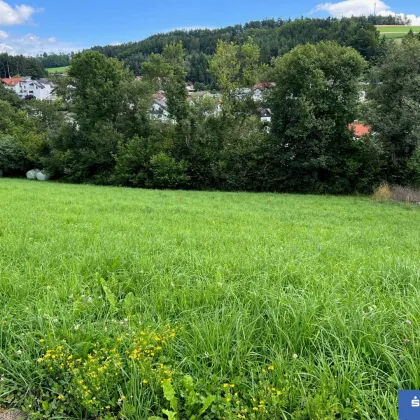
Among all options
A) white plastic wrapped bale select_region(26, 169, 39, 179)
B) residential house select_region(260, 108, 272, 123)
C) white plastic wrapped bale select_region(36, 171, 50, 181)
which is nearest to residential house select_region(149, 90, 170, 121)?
residential house select_region(260, 108, 272, 123)

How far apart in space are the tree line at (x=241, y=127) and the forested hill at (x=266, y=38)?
32.7 feet

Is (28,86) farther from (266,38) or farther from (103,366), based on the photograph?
(103,366)

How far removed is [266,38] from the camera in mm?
58125

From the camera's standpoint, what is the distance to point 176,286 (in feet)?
11.3

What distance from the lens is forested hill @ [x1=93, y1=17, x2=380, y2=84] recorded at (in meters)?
45.7

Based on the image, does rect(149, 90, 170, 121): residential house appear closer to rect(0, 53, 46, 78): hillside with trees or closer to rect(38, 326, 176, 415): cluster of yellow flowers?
rect(38, 326, 176, 415): cluster of yellow flowers

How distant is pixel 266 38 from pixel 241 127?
3880 cm

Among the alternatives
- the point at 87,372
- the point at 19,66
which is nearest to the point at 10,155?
the point at 87,372

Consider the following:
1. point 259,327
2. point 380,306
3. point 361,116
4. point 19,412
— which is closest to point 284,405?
point 259,327

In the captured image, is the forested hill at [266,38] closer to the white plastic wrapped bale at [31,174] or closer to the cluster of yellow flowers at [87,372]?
the white plastic wrapped bale at [31,174]

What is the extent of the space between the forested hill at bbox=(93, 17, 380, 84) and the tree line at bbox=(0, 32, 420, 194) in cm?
997

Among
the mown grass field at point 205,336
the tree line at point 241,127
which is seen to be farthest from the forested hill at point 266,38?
the mown grass field at point 205,336

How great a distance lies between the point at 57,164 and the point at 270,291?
3026cm

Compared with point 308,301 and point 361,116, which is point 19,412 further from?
point 361,116
